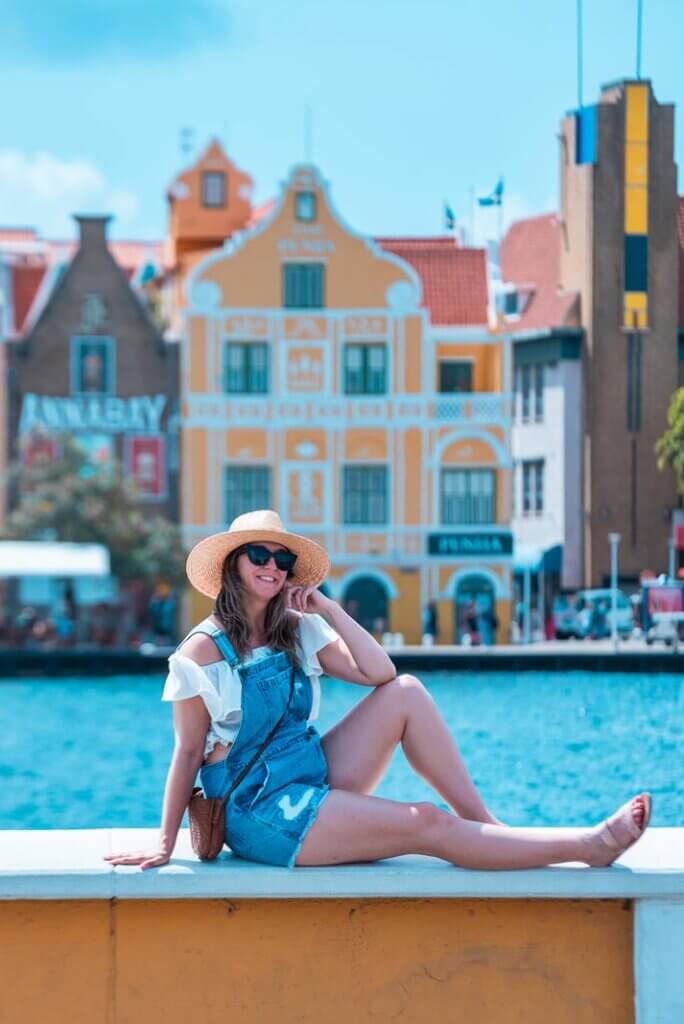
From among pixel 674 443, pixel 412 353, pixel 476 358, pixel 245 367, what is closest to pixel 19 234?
pixel 245 367

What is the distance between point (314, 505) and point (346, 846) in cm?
2588

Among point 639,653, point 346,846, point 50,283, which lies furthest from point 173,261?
point 346,846

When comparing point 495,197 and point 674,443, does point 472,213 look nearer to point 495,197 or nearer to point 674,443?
point 495,197

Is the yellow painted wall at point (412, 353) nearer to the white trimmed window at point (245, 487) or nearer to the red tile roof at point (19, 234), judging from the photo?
the white trimmed window at point (245, 487)

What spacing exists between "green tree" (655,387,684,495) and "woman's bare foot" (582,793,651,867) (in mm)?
9762

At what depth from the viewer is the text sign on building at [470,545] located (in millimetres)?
28844

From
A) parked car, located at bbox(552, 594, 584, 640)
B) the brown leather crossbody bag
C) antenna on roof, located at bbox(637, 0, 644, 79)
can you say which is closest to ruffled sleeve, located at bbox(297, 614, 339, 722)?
the brown leather crossbody bag

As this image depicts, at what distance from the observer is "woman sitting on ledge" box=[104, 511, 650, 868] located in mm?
3484

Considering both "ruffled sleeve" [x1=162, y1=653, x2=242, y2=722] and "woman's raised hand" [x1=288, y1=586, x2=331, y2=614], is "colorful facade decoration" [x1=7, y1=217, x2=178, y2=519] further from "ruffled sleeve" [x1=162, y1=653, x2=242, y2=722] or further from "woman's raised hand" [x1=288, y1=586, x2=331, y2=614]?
"ruffled sleeve" [x1=162, y1=653, x2=242, y2=722]

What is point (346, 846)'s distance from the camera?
3508mm

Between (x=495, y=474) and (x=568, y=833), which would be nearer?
(x=568, y=833)

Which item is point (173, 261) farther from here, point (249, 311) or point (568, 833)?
point (568, 833)

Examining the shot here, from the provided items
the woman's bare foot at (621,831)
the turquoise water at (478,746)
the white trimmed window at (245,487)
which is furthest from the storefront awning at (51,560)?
the woman's bare foot at (621,831)

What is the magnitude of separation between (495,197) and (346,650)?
809 inches
